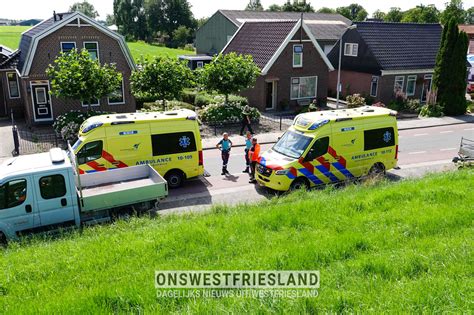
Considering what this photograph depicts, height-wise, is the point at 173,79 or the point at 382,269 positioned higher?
the point at 173,79

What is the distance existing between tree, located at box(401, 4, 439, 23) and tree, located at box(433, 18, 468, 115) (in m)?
59.1

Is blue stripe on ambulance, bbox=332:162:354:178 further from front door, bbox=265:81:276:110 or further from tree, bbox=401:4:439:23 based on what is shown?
tree, bbox=401:4:439:23

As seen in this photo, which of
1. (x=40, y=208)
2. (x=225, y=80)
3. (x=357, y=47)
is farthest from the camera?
(x=357, y=47)

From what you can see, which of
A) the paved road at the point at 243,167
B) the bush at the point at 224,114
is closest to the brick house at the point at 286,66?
the bush at the point at 224,114

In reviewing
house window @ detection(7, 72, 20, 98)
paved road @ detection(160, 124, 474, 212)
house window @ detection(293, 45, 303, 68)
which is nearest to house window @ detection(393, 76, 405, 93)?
paved road @ detection(160, 124, 474, 212)

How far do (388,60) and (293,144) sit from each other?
20.3 meters

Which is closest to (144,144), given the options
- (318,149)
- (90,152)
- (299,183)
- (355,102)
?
(90,152)

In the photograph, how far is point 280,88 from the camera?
95.0 ft

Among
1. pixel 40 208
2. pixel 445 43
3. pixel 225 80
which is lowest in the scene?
pixel 40 208

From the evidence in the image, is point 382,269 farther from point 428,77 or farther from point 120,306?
point 428,77

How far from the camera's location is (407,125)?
25562 mm

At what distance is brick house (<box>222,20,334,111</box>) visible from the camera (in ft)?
92.7

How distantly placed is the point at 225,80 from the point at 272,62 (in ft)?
17.9

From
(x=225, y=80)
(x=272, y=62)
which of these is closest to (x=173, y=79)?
(x=225, y=80)
